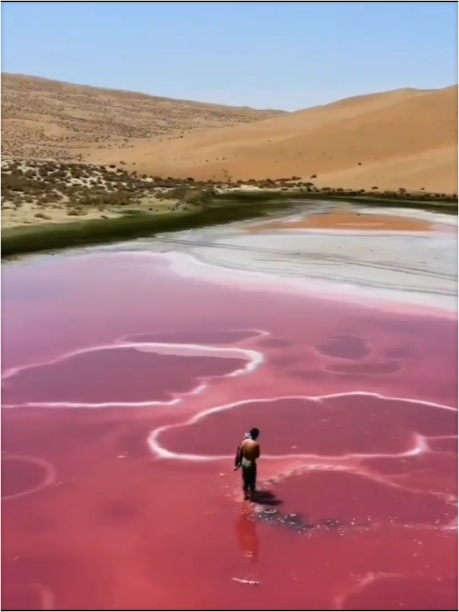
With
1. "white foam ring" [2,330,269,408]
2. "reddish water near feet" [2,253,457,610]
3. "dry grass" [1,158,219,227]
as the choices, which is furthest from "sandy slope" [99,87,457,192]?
"white foam ring" [2,330,269,408]

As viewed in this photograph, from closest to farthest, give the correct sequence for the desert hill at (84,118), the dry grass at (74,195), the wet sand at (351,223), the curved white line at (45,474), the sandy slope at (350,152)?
1. the curved white line at (45,474)
2. the wet sand at (351,223)
3. the dry grass at (74,195)
4. the sandy slope at (350,152)
5. the desert hill at (84,118)

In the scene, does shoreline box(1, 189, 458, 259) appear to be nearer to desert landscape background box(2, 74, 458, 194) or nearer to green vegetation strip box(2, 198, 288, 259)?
green vegetation strip box(2, 198, 288, 259)

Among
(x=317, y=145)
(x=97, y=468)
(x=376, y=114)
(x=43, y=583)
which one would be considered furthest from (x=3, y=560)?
(x=376, y=114)

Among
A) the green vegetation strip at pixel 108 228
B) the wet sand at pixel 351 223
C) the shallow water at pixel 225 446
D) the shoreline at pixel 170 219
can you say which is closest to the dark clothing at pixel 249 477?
the shallow water at pixel 225 446

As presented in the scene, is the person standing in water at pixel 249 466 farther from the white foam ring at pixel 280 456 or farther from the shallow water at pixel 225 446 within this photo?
the white foam ring at pixel 280 456

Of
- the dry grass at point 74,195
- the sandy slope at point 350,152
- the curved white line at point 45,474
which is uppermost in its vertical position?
the sandy slope at point 350,152

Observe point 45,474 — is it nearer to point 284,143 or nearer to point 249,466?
point 249,466

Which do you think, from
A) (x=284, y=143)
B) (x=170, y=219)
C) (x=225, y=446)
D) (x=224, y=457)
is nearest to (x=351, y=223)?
(x=170, y=219)

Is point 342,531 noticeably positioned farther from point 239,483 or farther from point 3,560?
point 3,560
